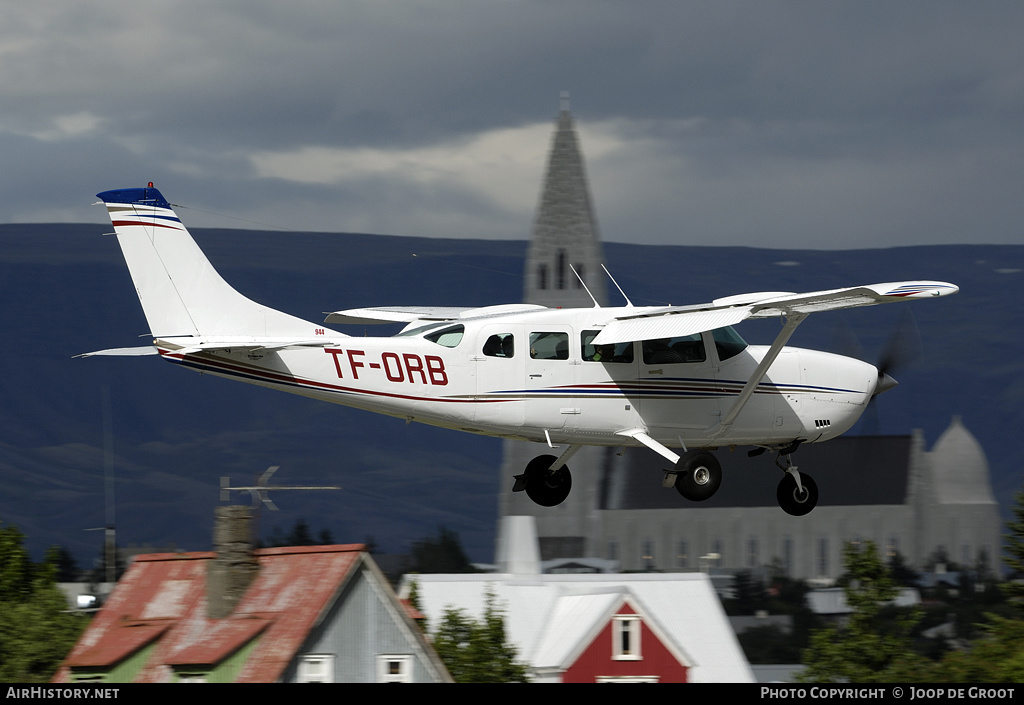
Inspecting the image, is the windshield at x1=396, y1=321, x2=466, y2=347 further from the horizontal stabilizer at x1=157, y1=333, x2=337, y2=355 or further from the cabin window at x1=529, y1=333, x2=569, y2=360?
the horizontal stabilizer at x1=157, y1=333, x2=337, y2=355

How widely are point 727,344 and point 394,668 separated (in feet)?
49.2

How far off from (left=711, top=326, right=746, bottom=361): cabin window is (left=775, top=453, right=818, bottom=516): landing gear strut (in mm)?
2096

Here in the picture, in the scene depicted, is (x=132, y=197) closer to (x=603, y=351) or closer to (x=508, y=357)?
(x=508, y=357)

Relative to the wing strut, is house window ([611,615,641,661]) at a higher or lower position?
lower

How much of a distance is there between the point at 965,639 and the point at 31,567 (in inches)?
3725

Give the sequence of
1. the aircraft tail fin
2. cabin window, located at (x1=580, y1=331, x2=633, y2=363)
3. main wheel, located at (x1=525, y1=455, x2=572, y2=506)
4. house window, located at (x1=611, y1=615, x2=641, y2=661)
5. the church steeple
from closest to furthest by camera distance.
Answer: the aircraft tail fin
cabin window, located at (x1=580, y1=331, x2=633, y2=363)
main wheel, located at (x1=525, y1=455, x2=572, y2=506)
house window, located at (x1=611, y1=615, x2=641, y2=661)
the church steeple

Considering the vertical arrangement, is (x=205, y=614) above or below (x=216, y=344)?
below

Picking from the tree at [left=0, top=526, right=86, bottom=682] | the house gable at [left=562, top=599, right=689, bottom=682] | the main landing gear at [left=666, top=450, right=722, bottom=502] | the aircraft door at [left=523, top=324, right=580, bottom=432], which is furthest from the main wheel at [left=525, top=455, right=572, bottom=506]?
the tree at [left=0, top=526, right=86, bottom=682]

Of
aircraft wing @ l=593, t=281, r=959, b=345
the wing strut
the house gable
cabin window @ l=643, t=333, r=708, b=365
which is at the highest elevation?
aircraft wing @ l=593, t=281, r=959, b=345

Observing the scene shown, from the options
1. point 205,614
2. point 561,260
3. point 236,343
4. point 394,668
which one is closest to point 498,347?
point 236,343

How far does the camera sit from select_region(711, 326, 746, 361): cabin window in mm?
23516

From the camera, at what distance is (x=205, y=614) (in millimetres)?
36281

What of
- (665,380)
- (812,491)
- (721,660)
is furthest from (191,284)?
(721,660)
